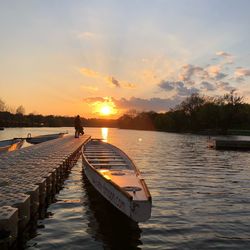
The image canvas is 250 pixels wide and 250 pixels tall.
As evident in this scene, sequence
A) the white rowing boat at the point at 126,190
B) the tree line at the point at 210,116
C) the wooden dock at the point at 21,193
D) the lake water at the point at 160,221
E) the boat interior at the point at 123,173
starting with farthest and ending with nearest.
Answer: the tree line at the point at 210,116
the boat interior at the point at 123,173
the lake water at the point at 160,221
the white rowing boat at the point at 126,190
the wooden dock at the point at 21,193

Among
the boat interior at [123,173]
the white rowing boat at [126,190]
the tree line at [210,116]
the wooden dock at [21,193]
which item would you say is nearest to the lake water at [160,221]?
the wooden dock at [21,193]

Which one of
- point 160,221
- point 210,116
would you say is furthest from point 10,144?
point 210,116

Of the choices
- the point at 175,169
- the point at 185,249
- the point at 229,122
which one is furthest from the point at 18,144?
the point at 229,122

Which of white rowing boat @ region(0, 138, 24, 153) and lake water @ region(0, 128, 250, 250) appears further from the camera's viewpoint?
white rowing boat @ region(0, 138, 24, 153)

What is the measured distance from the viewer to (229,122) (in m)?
131

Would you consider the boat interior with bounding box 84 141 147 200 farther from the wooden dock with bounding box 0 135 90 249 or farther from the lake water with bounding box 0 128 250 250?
the wooden dock with bounding box 0 135 90 249

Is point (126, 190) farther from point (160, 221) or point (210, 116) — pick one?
point (210, 116)

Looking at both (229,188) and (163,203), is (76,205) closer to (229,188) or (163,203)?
(163,203)

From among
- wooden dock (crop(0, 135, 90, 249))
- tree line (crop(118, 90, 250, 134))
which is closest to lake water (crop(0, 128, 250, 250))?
wooden dock (crop(0, 135, 90, 249))

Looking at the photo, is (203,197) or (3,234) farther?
(203,197)

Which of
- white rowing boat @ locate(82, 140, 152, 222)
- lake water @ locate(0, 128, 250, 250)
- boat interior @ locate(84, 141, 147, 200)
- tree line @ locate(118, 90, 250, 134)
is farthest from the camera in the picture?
tree line @ locate(118, 90, 250, 134)

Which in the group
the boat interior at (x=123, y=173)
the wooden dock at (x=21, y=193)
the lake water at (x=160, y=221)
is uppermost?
the boat interior at (x=123, y=173)

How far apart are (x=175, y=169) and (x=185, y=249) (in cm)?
1969

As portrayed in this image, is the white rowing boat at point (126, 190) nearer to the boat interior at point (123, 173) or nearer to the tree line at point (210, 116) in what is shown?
the boat interior at point (123, 173)
